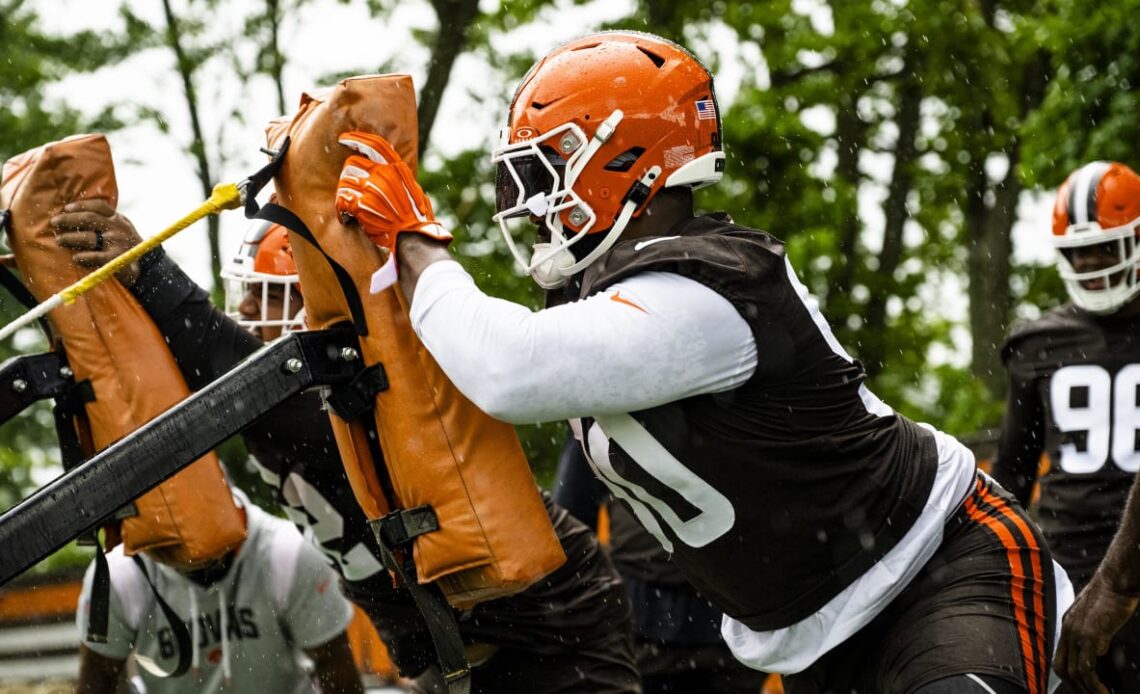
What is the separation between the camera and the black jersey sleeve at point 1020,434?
208 inches

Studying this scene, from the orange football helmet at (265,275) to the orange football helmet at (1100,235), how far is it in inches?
113

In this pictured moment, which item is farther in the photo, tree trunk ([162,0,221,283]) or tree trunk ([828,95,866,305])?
tree trunk ([828,95,866,305])

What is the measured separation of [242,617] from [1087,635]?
2.97 metres

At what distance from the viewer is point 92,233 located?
367 centimetres

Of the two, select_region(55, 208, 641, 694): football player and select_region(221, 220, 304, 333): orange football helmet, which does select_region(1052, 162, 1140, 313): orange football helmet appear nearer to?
select_region(55, 208, 641, 694): football player

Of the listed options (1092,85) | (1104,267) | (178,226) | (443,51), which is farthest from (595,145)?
(443,51)

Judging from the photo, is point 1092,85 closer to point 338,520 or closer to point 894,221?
point 338,520

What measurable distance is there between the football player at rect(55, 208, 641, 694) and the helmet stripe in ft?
7.95

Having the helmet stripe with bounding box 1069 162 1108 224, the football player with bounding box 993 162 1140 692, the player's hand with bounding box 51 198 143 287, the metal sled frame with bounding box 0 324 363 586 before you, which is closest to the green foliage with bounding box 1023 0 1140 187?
the helmet stripe with bounding box 1069 162 1108 224

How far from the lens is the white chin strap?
3096 millimetres

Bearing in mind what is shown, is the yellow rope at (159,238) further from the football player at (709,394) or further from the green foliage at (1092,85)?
the green foliage at (1092,85)

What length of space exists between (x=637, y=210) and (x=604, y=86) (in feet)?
0.90

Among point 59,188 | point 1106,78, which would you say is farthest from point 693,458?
point 1106,78

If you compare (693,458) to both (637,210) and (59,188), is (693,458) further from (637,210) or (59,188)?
(59,188)
